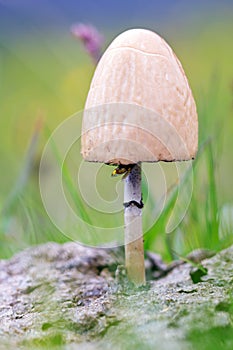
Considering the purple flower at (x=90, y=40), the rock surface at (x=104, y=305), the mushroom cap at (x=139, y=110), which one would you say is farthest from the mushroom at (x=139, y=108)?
the purple flower at (x=90, y=40)

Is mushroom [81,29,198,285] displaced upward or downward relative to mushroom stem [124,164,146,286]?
upward

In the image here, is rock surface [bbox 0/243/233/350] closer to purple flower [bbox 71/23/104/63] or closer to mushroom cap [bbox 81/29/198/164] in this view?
mushroom cap [bbox 81/29/198/164]

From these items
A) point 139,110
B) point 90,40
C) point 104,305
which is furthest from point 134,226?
point 90,40

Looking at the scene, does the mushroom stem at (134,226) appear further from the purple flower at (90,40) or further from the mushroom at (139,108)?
the purple flower at (90,40)

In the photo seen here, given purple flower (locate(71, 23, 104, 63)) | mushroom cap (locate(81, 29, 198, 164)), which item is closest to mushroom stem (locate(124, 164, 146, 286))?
mushroom cap (locate(81, 29, 198, 164))

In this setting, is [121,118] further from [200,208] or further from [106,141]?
[200,208]

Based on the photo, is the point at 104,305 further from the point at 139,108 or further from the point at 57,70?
the point at 57,70
